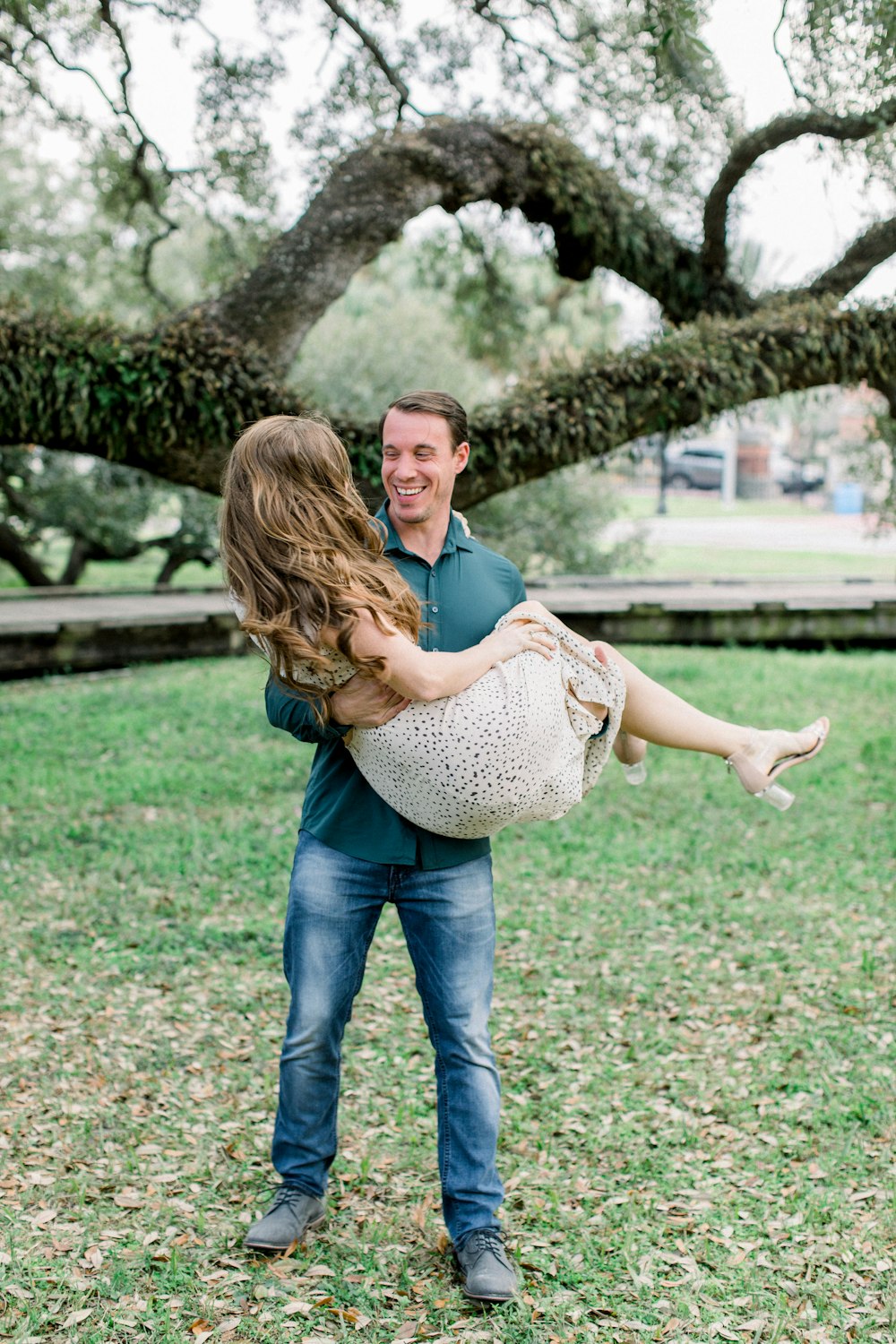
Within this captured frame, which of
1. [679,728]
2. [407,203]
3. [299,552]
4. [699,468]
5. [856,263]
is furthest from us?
[699,468]

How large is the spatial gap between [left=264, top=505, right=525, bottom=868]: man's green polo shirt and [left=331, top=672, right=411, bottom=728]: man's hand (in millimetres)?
113

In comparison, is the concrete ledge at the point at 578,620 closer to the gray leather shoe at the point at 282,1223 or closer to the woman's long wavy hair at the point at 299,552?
the gray leather shoe at the point at 282,1223

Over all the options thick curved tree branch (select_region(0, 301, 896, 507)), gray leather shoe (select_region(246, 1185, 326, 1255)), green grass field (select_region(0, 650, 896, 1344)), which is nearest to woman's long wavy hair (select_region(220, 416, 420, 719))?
gray leather shoe (select_region(246, 1185, 326, 1255))

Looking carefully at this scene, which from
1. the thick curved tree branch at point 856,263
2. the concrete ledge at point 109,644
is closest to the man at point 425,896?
the thick curved tree branch at point 856,263

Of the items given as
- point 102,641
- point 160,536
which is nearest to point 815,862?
point 102,641

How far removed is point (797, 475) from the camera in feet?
180

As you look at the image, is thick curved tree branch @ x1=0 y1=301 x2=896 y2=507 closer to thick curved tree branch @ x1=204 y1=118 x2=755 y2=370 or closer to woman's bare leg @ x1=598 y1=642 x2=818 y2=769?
thick curved tree branch @ x1=204 y1=118 x2=755 y2=370

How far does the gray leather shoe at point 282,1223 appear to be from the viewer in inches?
120

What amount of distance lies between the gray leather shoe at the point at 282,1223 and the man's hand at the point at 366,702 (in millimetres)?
1325

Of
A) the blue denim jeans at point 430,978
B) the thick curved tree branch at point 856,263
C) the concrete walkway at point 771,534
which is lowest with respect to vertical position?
the blue denim jeans at point 430,978

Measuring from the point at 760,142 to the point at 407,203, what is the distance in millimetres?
2538

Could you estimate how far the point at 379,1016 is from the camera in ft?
15.5

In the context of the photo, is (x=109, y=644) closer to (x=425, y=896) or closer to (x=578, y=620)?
(x=578, y=620)

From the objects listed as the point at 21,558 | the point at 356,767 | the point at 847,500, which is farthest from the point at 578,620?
the point at 847,500
